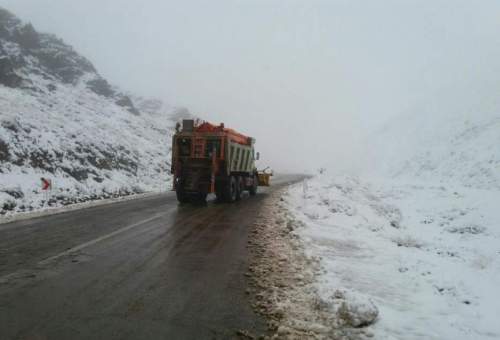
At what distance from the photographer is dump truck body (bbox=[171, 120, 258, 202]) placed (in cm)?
1524

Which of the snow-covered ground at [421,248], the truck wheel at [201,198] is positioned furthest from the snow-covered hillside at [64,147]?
the snow-covered ground at [421,248]

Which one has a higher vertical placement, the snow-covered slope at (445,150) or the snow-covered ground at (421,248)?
the snow-covered slope at (445,150)

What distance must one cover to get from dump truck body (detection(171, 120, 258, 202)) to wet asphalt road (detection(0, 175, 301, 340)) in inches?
214

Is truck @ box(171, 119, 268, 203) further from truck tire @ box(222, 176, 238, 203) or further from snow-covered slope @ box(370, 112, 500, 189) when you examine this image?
snow-covered slope @ box(370, 112, 500, 189)

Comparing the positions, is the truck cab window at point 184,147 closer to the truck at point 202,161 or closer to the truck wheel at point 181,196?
the truck at point 202,161

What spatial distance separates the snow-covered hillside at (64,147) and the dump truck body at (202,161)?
4.97m

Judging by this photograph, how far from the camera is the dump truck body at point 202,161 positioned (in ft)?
50.0

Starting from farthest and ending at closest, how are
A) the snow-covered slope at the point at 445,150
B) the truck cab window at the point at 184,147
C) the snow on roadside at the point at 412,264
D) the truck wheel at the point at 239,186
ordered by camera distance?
the snow-covered slope at the point at 445,150, the truck wheel at the point at 239,186, the truck cab window at the point at 184,147, the snow on roadside at the point at 412,264

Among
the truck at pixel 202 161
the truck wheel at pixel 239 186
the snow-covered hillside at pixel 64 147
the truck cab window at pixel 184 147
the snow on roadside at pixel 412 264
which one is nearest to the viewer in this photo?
the snow on roadside at pixel 412 264

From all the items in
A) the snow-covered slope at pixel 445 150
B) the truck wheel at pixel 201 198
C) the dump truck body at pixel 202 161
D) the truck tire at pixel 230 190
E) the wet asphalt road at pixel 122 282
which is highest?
the snow-covered slope at pixel 445 150

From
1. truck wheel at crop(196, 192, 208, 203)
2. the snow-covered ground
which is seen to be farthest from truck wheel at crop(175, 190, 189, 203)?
the snow-covered ground

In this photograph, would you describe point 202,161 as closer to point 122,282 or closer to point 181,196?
point 181,196

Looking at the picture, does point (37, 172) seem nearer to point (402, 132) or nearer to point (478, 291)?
point (478, 291)

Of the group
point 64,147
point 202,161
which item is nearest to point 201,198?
point 202,161
